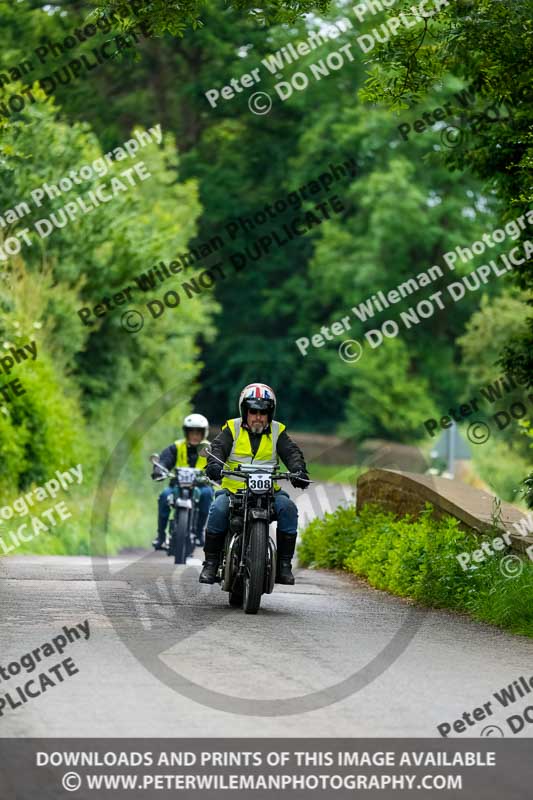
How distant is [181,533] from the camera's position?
1939cm

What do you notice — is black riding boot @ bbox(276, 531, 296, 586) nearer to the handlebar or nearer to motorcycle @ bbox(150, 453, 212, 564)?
the handlebar

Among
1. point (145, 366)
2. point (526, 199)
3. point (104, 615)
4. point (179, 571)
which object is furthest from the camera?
point (145, 366)

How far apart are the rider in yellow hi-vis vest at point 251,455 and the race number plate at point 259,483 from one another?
0.31 metres

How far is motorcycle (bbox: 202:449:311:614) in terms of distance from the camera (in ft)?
40.9

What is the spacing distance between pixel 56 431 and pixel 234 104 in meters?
35.6

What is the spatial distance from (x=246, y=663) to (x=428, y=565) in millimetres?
4978

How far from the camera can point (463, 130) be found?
1769 cm

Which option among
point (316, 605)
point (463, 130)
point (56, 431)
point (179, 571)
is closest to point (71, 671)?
point (316, 605)

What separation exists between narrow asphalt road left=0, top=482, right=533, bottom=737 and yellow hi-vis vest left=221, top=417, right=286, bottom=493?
A: 1072mm

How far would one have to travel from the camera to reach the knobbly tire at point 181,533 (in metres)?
19.2

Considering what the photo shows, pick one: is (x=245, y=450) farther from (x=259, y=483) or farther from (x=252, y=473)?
(x=259, y=483)

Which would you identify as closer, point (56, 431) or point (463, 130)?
point (463, 130)

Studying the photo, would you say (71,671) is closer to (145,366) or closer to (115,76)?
(145,366)
